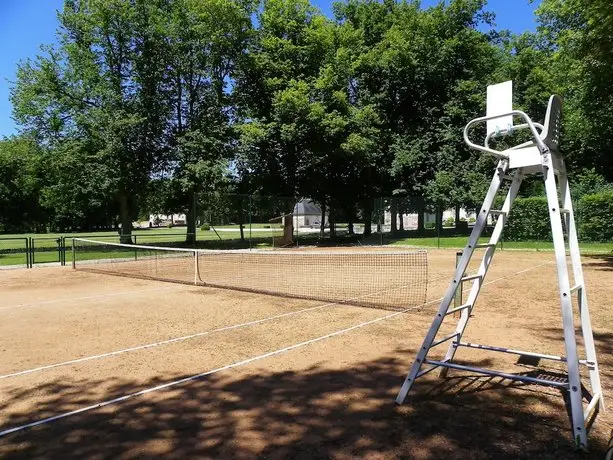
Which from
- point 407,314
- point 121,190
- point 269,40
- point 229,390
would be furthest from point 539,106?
point 229,390

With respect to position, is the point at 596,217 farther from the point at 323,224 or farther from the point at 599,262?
the point at 323,224

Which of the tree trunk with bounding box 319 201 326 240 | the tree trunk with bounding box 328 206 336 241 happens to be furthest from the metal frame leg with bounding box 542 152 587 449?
the tree trunk with bounding box 328 206 336 241

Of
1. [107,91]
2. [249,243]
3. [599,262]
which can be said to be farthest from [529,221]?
[107,91]

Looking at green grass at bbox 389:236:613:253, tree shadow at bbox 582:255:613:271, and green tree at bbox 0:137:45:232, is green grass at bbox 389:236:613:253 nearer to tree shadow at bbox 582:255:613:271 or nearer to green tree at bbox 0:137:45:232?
tree shadow at bbox 582:255:613:271

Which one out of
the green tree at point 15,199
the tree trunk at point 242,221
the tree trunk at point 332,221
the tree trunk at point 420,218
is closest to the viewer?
the tree trunk at point 242,221

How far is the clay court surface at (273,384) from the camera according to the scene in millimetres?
3459

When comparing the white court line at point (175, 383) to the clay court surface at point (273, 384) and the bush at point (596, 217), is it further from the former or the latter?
the bush at point (596, 217)

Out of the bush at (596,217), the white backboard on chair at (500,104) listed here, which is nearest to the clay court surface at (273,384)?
the white backboard on chair at (500,104)

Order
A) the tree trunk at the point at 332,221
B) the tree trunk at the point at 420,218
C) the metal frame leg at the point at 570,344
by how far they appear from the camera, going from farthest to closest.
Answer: the tree trunk at the point at 332,221 < the tree trunk at the point at 420,218 < the metal frame leg at the point at 570,344

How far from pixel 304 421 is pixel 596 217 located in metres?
24.1

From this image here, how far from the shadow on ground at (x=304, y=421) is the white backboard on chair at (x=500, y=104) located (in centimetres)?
225

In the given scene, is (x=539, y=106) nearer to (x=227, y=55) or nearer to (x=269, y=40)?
(x=269, y=40)

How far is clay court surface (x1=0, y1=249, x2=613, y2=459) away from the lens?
3.46 meters

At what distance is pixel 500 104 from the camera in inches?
153
